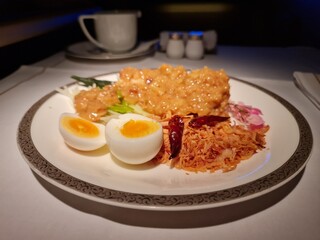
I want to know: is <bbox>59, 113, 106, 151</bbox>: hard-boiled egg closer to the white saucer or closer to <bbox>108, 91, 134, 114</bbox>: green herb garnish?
<bbox>108, 91, 134, 114</bbox>: green herb garnish

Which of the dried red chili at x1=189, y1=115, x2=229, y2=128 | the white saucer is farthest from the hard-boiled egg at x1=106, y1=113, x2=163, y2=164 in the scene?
the white saucer

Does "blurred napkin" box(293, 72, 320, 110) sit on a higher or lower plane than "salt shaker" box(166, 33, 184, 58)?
higher

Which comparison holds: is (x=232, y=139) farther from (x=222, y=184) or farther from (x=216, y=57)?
(x=216, y=57)

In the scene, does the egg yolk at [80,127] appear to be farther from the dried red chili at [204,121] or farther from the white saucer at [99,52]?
the white saucer at [99,52]

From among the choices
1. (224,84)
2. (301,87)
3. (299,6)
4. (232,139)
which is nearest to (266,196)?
(232,139)

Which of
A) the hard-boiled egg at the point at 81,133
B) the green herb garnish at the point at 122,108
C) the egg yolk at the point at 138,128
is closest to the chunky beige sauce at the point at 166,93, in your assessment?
the green herb garnish at the point at 122,108

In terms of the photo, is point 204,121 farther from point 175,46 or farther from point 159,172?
point 175,46

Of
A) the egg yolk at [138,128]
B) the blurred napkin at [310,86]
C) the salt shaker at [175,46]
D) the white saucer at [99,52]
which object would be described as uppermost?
the egg yolk at [138,128]

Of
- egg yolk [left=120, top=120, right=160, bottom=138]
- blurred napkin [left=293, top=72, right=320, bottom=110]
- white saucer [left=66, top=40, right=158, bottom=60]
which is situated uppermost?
egg yolk [left=120, top=120, right=160, bottom=138]
